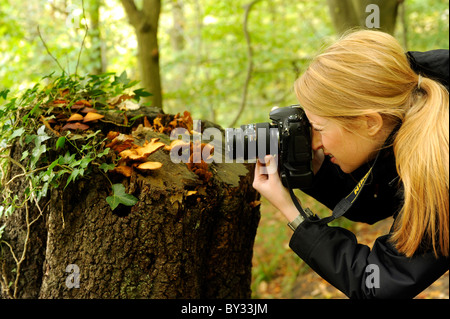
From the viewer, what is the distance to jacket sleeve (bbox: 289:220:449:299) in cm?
134

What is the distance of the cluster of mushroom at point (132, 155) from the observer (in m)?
1.56

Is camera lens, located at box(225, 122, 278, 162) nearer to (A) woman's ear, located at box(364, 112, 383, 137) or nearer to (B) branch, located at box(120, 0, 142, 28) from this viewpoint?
(A) woman's ear, located at box(364, 112, 383, 137)

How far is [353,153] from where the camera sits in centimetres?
155

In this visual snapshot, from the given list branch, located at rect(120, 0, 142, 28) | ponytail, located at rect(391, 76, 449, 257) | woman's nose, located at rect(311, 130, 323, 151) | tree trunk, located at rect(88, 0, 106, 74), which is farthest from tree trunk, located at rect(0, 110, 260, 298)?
tree trunk, located at rect(88, 0, 106, 74)

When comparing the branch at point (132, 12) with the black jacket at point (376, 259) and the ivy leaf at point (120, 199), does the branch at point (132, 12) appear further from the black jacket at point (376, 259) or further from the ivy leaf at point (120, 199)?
the black jacket at point (376, 259)

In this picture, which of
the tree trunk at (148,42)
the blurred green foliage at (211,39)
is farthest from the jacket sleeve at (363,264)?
the blurred green foliage at (211,39)

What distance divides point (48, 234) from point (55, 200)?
0.54 ft

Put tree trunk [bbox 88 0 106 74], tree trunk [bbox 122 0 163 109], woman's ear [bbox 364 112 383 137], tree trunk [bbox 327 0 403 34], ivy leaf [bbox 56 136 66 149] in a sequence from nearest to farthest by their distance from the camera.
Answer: woman's ear [bbox 364 112 383 137] < ivy leaf [bbox 56 136 66 149] < tree trunk [bbox 122 0 163 109] < tree trunk [bbox 327 0 403 34] < tree trunk [bbox 88 0 106 74]

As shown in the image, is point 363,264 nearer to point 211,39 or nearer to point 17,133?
point 17,133

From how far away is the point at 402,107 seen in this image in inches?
55.9

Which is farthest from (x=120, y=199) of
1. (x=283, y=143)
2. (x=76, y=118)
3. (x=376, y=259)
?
(x=376, y=259)

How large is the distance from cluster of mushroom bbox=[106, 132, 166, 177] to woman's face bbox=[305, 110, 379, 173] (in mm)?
649

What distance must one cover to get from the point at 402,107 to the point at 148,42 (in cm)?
246
